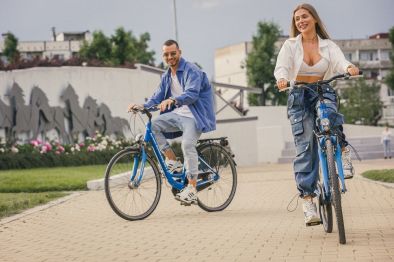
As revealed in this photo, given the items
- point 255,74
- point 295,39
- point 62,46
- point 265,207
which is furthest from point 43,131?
point 62,46

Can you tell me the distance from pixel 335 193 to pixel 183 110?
3.30 m

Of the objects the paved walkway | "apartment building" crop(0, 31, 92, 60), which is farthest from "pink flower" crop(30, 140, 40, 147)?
"apartment building" crop(0, 31, 92, 60)

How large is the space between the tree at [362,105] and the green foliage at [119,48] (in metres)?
20.1

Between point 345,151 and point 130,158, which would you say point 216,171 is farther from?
point 345,151

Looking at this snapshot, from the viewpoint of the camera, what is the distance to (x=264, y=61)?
5894 cm

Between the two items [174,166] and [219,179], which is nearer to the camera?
[174,166]

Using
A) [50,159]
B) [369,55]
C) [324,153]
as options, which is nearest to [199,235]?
[324,153]

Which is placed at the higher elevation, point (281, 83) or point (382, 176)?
point (281, 83)

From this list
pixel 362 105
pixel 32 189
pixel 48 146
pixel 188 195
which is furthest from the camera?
pixel 362 105

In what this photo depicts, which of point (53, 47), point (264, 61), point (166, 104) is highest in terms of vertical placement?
point (53, 47)

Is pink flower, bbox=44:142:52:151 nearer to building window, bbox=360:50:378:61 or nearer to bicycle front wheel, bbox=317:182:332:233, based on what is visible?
bicycle front wheel, bbox=317:182:332:233

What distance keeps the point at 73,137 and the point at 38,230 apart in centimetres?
1920

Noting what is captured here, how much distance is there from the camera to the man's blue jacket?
29.7ft

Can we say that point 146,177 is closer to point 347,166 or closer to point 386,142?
point 347,166
